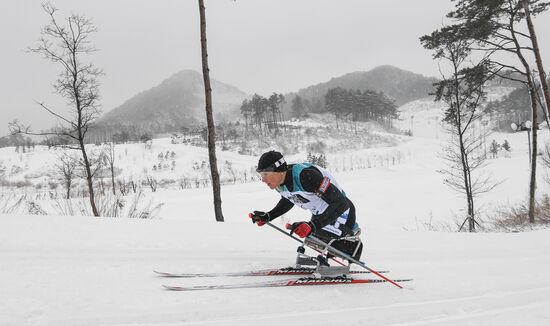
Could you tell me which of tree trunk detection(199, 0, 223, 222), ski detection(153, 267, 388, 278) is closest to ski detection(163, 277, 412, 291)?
ski detection(153, 267, 388, 278)

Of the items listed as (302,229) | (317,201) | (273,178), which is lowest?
(302,229)

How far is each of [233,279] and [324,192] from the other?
1.43 metres

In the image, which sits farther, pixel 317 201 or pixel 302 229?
pixel 317 201

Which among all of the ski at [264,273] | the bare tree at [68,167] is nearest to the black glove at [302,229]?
the ski at [264,273]

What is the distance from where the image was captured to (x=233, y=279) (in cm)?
400

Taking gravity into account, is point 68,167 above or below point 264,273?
above

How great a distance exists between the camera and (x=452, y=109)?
633 inches

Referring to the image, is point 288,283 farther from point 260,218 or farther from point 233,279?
point 260,218

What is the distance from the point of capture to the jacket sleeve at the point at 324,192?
3.82 meters

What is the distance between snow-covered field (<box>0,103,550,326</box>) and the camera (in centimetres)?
302

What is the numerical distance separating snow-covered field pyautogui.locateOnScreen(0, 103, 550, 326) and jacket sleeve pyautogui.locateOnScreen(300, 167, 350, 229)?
81 cm

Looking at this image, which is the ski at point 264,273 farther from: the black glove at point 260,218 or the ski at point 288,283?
the black glove at point 260,218

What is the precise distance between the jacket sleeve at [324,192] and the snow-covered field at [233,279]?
806mm

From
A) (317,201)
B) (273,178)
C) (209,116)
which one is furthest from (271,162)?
(209,116)
